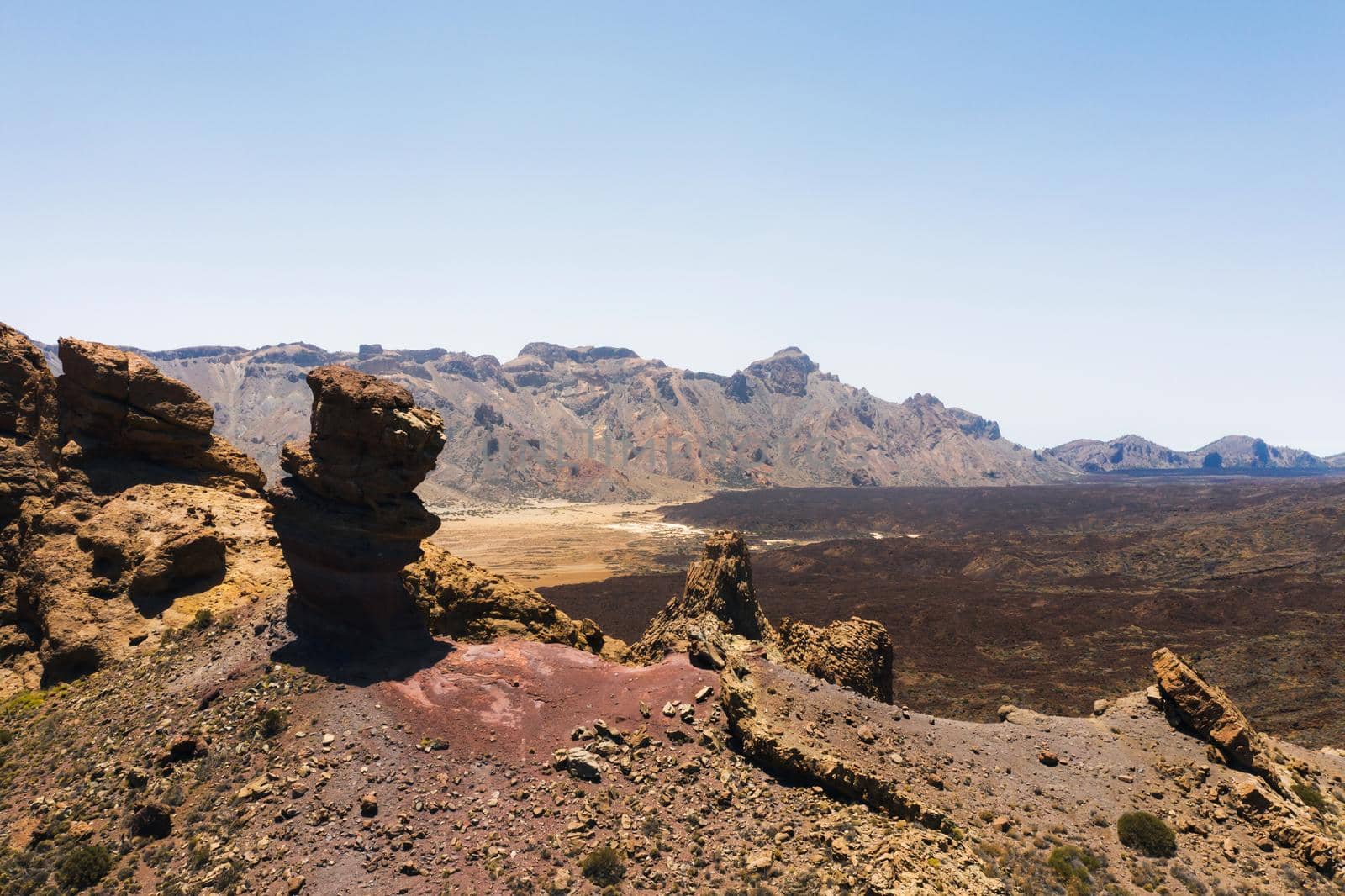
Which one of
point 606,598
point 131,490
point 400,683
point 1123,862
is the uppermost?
point 131,490

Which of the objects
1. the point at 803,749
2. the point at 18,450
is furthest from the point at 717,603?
the point at 18,450

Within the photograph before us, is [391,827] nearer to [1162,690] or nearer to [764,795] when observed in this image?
[764,795]

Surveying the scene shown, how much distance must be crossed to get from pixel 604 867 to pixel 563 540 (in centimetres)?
11511

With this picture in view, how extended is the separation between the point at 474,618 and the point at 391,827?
31.0 feet

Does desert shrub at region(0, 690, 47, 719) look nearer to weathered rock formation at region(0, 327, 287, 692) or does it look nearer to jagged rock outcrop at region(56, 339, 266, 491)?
weathered rock formation at region(0, 327, 287, 692)

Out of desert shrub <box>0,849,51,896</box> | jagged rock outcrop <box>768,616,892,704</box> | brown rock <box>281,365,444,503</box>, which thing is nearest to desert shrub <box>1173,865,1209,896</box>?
jagged rock outcrop <box>768,616,892,704</box>

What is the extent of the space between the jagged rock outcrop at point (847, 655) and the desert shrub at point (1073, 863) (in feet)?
24.6

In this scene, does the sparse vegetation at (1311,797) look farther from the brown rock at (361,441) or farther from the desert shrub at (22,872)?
the desert shrub at (22,872)

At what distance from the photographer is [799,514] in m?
161

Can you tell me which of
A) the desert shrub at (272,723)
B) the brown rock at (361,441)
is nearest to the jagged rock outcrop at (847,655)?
the brown rock at (361,441)

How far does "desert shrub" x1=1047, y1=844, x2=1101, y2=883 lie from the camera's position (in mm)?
18062

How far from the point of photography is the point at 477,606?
25.0m

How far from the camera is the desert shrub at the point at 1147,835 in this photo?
769 inches

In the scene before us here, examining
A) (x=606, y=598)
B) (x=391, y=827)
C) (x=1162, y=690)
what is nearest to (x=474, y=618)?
(x=391, y=827)
